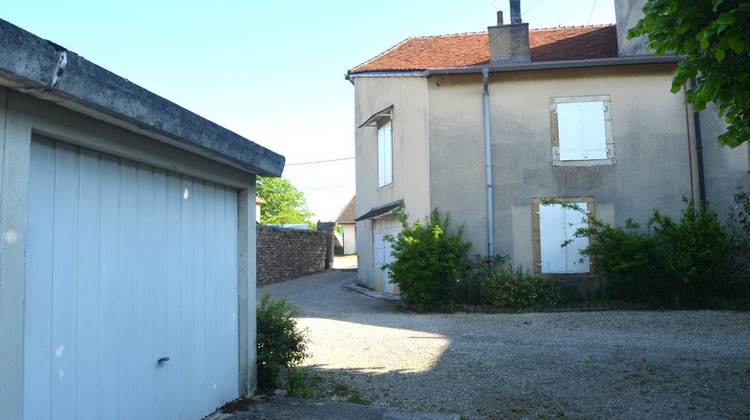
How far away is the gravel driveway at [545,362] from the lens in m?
4.90

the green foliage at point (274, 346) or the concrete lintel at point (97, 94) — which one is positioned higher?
the concrete lintel at point (97, 94)

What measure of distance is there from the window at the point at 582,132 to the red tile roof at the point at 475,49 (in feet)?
Result: 6.15

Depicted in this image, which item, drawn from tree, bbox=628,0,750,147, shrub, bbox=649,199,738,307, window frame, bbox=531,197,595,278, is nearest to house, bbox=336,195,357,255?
window frame, bbox=531,197,595,278

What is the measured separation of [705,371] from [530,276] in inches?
224

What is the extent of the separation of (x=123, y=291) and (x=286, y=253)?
1684 centimetres

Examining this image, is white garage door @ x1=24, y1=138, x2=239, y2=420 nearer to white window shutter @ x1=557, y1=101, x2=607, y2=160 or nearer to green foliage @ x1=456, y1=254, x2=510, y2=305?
green foliage @ x1=456, y1=254, x2=510, y2=305

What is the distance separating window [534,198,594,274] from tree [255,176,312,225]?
47961 millimetres

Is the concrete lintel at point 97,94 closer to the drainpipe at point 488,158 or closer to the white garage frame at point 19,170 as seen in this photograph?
the white garage frame at point 19,170

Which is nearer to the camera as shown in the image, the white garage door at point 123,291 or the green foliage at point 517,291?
the white garage door at point 123,291

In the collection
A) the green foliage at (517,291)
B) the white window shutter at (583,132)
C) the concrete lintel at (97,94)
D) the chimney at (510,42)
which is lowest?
the green foliage at (517,291)

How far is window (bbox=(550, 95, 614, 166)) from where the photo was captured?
40.0 ft

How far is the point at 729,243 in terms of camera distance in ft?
36.2

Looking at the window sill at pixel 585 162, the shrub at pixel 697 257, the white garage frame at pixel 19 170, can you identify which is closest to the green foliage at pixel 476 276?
the window sill at pixel 585 162

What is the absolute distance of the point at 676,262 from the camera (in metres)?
10.8
